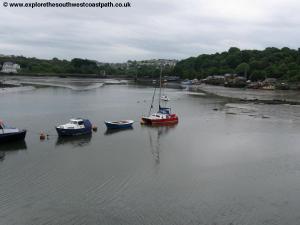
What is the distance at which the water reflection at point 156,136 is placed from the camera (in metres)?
32.0

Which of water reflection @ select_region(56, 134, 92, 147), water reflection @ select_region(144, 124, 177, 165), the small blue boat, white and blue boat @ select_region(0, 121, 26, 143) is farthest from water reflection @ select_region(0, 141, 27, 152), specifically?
water reflection @ select_region(144, 124, 177, 165)

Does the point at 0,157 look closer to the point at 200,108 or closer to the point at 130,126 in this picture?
the point at 130,126

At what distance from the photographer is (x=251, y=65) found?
516 ft

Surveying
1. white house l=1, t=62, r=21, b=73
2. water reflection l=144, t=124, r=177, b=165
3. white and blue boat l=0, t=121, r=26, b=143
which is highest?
white house l=1, t=62, r=21, b=73

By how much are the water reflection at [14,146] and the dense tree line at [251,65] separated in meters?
111

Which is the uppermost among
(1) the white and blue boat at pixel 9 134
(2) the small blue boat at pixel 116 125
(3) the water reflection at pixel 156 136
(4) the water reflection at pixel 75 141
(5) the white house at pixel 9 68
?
(5) the white house at pixel 9 68

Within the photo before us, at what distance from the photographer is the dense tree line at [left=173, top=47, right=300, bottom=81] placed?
468ft

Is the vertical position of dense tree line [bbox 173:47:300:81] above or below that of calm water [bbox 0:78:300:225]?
above

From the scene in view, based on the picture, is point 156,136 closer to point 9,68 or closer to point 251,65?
point 251,65

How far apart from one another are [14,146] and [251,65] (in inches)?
5320

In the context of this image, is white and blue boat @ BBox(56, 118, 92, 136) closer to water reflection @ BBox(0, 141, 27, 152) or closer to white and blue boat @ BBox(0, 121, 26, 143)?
white and blue boat @ BBox(0, 121, 26, 143)

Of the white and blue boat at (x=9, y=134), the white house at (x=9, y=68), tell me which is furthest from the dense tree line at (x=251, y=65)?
the white and blue boat at (x=9, y=134)

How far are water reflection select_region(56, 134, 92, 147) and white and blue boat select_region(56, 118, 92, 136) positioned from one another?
490mm

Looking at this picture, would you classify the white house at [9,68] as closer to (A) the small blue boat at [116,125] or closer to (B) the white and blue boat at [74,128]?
(A) the small blue boat at [116,125]
